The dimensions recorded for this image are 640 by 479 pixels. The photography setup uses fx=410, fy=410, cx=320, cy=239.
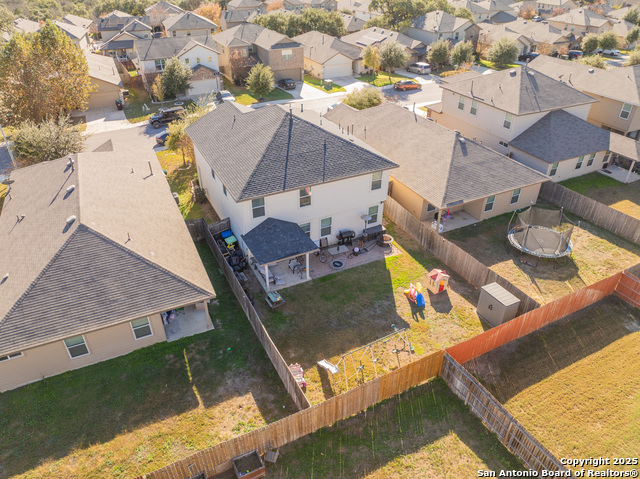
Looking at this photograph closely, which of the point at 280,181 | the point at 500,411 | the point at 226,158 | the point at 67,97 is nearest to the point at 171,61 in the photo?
the point at 67,97

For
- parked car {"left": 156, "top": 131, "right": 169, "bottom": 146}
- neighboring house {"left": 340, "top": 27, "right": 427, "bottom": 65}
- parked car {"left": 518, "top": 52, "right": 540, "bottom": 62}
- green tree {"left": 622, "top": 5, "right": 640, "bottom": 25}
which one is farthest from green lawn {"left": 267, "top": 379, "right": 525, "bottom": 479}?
green tree {"left": 622, "top": 5, "right": 640, "bottom": 25}

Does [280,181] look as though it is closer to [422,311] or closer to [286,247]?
[286,247]

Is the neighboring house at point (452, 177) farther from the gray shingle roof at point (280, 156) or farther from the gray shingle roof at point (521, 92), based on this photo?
the gray shingle roof at point (521, 92)

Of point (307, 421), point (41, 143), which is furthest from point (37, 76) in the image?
point (307, 421)

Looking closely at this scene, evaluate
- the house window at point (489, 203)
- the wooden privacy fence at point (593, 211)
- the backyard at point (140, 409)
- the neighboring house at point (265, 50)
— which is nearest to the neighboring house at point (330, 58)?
the neighboring house at point (265, 50)

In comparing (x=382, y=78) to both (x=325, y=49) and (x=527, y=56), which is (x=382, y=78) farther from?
(x=527, y=56)
